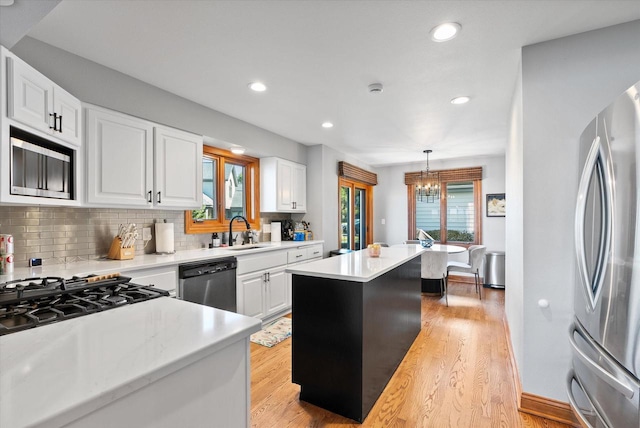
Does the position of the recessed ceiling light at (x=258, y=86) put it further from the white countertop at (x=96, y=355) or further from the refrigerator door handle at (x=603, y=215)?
the refrigerator door handle at (x=603, y=215)

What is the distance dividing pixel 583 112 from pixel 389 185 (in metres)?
5.17

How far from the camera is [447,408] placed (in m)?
2.07

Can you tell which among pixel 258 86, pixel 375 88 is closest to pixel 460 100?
pixel 375 88

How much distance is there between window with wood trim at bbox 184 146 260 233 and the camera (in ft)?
12.0

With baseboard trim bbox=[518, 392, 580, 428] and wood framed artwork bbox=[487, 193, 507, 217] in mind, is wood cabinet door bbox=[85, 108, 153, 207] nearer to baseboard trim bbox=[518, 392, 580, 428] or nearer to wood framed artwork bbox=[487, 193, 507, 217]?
baseboard trim bbox=[518, 392, 580, 428]

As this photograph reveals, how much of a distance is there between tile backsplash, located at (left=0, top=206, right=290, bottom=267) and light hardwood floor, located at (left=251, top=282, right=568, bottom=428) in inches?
63.7

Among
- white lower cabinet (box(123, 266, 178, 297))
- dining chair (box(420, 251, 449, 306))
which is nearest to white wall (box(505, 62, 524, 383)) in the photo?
dining chair (box(420, 251, 449, 306))

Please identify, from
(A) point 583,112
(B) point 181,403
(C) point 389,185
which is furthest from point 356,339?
(C) point 389,185

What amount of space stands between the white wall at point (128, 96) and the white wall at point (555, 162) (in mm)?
2575

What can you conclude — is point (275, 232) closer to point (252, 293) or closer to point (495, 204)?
point (252, 293)

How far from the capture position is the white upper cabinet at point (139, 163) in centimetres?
234

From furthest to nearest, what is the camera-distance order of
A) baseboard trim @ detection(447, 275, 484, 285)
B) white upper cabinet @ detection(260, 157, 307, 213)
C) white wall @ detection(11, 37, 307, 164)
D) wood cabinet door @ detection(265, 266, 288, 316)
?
baseboard trim @ detection(447, 275, 484, 285) → white upper cabinet @ detection(260, 157, 307, 213) → wood cabinet door @ detection(265, 266, 288, 316) → white wall @ detection(11, 37, 307, 164)

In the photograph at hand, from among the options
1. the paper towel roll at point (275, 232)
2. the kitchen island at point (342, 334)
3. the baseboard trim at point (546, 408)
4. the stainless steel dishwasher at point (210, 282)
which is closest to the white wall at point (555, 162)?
the baseboard trim at point (546, 408)

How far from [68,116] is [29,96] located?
13.6 inches
